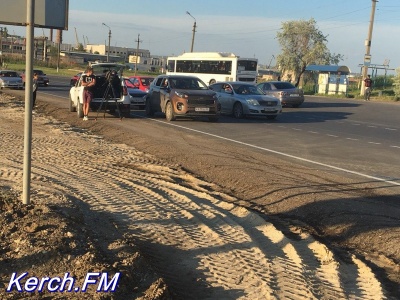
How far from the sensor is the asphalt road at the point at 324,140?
11216mm

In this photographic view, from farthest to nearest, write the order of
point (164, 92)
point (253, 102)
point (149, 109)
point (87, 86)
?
point (253, 102) < point (149, 109) < point (164, 92) < point (87, 86)

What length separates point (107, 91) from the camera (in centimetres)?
1991

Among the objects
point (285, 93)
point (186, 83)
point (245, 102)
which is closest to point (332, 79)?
point (285, 93)

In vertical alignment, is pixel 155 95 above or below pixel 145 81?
below

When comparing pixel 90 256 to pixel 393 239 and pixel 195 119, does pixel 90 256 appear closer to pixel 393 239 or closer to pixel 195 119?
pixel 393 239

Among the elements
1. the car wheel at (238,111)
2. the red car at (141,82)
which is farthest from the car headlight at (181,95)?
the red car at (141,82)

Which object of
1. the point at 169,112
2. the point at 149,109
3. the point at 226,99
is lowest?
the point at 149,109

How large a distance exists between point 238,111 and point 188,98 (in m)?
3.77

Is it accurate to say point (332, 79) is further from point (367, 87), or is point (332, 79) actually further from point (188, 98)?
point (188, 98)

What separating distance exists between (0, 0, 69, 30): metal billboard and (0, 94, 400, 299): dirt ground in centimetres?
198

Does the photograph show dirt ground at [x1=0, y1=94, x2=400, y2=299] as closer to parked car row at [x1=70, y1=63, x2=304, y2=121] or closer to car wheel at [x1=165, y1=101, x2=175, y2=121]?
parked car row at [x1=70, y1=63, x2=304, y2=121]

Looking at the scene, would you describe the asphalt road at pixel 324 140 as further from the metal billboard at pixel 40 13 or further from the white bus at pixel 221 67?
the white bus at pixel 221 67

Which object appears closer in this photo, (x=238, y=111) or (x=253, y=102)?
(x=253, y=102)

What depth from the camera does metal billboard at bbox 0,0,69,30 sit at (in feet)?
17.9
